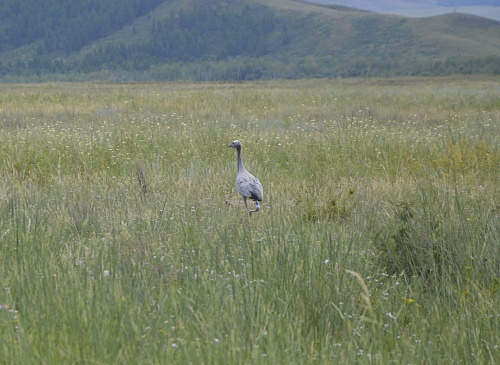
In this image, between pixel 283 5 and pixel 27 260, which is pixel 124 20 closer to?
pixel 283 5

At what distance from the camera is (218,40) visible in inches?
5335

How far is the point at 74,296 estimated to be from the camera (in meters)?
3.84

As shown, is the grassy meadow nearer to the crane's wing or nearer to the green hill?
the crane's wing

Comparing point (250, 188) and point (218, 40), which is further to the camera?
point (218, 40)

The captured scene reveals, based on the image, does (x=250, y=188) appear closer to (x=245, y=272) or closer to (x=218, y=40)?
(x=245, y=272)

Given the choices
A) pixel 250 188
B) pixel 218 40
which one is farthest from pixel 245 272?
pixel 218 40

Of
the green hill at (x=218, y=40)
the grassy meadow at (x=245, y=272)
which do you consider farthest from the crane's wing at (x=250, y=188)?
the green hill at (x=218, y=40)

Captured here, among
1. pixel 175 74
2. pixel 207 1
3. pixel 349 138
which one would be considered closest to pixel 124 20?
pixel 207 1

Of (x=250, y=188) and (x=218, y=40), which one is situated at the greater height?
(x=250, y=188)

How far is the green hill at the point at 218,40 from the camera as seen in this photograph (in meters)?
105

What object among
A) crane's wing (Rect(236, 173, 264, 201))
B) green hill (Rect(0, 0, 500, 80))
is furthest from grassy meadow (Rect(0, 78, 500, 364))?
green hill (Rect(0, 0, 500, 80))

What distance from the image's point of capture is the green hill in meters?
105

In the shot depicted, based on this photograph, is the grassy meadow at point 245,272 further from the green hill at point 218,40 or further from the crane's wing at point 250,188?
the green hill at point 218,40

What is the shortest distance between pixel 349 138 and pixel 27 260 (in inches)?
298
